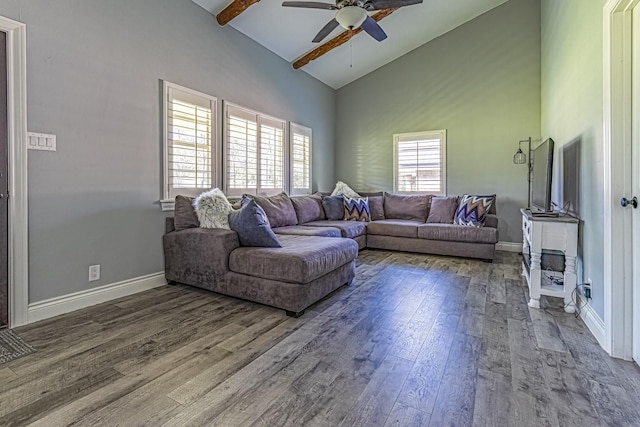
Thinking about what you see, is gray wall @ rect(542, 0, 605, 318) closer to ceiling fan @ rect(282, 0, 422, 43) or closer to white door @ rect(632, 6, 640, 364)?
white door @ rect(632, 6, 640, 364)

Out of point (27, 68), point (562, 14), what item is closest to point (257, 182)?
point (27, 68)

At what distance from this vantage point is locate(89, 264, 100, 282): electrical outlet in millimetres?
2807

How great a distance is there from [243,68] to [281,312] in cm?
337

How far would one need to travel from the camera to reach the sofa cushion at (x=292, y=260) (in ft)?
8.33

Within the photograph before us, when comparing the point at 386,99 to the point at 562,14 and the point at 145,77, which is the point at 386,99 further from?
the point at 145,77

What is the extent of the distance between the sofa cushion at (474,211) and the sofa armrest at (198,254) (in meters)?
3.39

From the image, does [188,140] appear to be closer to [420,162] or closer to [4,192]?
[4,192]

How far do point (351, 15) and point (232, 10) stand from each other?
1585 millimetres

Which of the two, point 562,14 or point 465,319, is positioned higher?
point 562,14

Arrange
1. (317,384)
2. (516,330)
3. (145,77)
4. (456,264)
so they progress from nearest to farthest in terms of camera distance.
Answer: (317,384), (516,330), (145,77), (456,264)

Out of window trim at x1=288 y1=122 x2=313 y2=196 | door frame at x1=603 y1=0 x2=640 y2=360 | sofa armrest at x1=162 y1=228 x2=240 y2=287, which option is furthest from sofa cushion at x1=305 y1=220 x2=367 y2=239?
door frame at x1=603 y1=0 x2=640 y2=360

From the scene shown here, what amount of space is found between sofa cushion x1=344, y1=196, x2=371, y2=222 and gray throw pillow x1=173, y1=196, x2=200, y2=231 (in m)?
2.79

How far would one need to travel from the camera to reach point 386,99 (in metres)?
6.24

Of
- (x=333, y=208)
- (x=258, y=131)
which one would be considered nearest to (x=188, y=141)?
(x=258, y=131)
